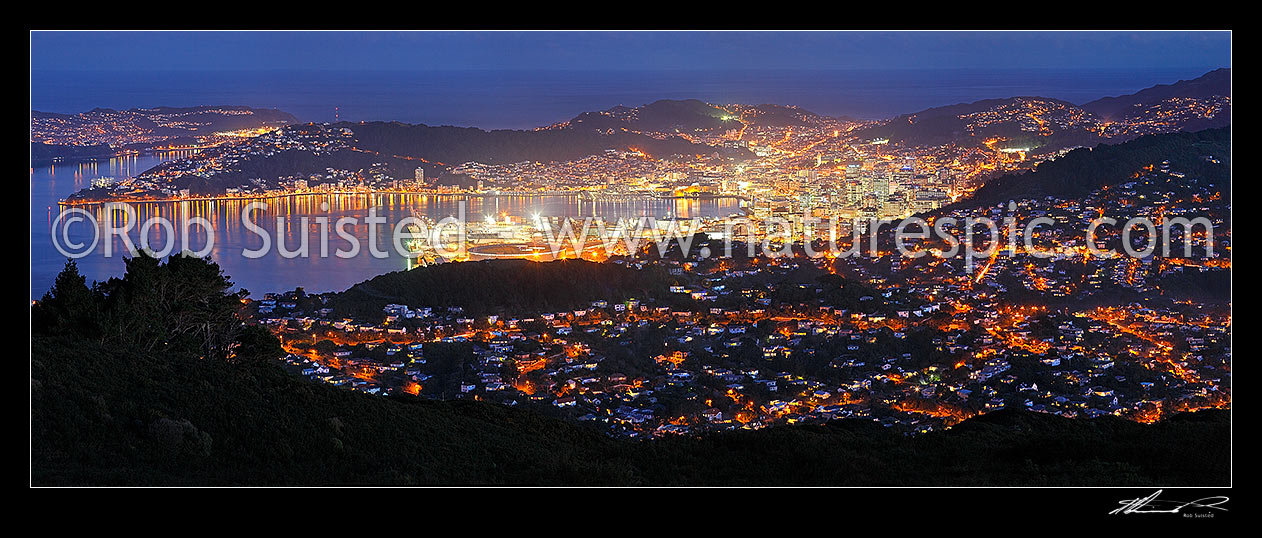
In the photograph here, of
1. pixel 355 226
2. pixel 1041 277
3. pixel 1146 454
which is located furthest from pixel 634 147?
pixel 1146 454

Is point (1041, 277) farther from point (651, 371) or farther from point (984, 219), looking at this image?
point (651, 371)

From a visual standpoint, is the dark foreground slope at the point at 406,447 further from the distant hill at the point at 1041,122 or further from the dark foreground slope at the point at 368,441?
the distant hill at the point at 1041,122

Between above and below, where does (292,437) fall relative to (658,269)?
below

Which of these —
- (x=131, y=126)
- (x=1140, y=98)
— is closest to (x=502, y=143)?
(x=131, y=126)

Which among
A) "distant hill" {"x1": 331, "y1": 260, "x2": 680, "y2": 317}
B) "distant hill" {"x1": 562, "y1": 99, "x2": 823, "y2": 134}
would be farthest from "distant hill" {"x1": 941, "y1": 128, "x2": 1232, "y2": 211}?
"distant hill" {"x1": 331, "y1": 260, "x2": 680, "y2": 317}

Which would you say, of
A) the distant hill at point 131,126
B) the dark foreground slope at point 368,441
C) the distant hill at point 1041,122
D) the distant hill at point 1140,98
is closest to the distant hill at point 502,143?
the distant hill at point 131,126
